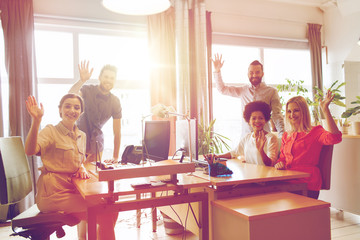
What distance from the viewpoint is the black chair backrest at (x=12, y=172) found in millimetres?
1885

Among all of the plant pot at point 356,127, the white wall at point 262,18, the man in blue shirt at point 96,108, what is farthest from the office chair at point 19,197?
the white wall at point 262,18

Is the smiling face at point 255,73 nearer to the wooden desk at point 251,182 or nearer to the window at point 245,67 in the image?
the wooden desk at point 251,182

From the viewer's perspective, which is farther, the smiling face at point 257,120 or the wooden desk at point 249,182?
the smiling face at point 257,120

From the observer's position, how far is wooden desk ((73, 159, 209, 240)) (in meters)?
1.59

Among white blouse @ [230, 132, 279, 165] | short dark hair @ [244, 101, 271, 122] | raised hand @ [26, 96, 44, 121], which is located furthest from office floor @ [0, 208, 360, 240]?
raised hand @ [26, 96, 44, 121]

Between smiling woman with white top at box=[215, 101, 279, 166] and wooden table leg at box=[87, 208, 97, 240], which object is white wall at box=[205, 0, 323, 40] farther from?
wooden table leg at box=[87, 208, 97, 240]

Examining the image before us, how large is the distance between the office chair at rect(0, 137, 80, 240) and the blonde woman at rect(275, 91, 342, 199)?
1.56m

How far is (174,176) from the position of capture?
1811 mm

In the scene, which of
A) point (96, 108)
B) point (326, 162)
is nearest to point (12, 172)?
point (96, 108)

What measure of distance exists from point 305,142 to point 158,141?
1124 mm

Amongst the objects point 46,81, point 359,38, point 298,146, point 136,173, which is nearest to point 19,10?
point 46,81

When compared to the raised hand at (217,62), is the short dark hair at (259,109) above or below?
below

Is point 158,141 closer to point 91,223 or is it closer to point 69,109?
point 69,109

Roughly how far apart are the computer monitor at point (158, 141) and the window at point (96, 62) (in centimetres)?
199
